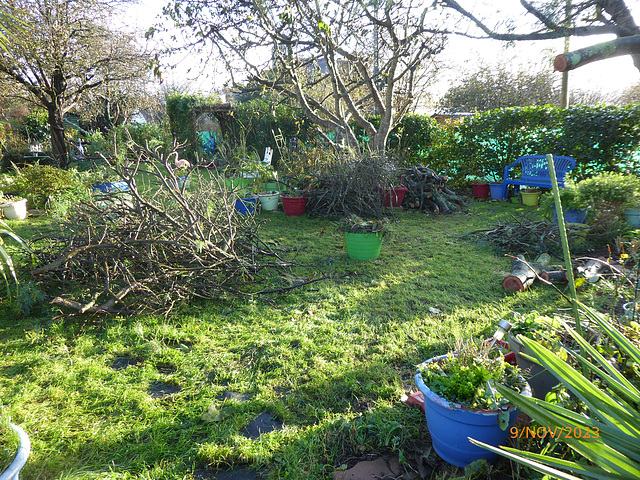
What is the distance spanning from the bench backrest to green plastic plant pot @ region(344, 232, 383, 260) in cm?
554

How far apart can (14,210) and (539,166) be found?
11.4 meters

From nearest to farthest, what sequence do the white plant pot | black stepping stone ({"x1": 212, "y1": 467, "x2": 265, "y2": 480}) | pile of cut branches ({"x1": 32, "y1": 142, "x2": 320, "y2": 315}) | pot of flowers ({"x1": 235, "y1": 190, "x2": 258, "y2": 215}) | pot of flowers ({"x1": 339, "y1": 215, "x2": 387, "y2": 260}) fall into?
1. black stepping stone ({"x1": 212, "y1": 467, "x2": 265, "y2": 480})
2. pile of cut branches ({"x1": 32, "y1": 142, "x2": 320, "y2": 315})
3. pot of flowers ({"x1": 339, "y1": 215, "x2": 387, "y2": 260})
4. the white plant pot
5. pot of flowers ({"x1": 235, "y1": 190, "x2": 258, "y2": 215})

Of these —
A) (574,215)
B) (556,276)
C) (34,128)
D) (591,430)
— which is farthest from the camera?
(34,128)

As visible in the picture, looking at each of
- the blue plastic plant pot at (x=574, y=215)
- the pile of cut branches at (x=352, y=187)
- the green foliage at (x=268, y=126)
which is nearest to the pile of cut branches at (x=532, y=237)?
the blue plastic plant pot at (x=574, y=215)

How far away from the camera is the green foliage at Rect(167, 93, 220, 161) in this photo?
1594 centimetres

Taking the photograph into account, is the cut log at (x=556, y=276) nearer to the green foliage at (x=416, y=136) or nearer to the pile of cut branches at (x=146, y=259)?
the pile of cut branches at (x=146, y=259)

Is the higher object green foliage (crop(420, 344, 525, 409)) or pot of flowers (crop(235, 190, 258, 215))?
pot of flowers (crop(235, 190, 258, 215))

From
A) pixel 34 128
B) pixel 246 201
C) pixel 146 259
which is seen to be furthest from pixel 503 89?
pixel 34 128

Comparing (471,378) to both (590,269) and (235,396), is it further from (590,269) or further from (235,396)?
(590,269)

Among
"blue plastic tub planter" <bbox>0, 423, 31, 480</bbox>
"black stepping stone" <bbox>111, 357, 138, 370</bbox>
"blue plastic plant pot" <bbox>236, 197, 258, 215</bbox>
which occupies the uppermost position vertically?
"blue plastic plant pot" <bbox>236, 197, 258, 215</bbox>

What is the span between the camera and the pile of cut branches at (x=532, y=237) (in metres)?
5.25

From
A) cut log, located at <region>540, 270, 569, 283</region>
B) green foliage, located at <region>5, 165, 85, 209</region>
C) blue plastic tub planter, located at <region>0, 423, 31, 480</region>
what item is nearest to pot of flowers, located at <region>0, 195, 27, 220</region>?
green foliage, located at <region>5, 165, 85, 209</region>

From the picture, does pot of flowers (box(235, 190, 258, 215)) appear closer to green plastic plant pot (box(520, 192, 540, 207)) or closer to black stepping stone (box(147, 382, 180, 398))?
black stepping stone (box(147, 382, 180, 398))

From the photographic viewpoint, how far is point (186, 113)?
16.3m
